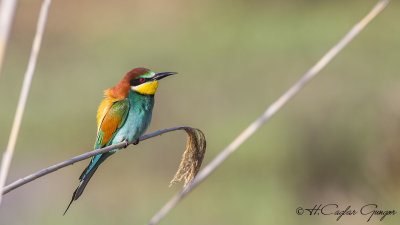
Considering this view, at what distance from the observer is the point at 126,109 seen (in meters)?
2.39

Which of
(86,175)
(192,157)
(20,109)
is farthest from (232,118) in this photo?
(20,109)

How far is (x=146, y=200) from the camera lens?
13.2 feet

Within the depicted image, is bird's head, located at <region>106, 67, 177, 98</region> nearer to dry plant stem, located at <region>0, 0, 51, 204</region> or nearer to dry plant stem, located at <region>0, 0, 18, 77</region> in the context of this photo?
dry plant stem, located at <region>0, 0, 51, 204</region>

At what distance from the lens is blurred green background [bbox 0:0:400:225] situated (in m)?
3.88

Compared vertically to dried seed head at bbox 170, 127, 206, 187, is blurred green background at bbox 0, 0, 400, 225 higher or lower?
lower

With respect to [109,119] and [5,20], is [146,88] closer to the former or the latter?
[109,119]

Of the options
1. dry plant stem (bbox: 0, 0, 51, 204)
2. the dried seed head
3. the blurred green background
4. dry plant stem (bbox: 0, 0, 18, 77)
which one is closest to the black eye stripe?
the dried seed head

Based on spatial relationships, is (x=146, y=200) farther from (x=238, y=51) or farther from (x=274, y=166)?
(x=238, y=51)

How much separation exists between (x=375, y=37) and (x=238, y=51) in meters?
1.29

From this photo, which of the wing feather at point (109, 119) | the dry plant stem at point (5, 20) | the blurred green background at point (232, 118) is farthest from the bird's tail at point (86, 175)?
the blurred green background at point (232, 118)

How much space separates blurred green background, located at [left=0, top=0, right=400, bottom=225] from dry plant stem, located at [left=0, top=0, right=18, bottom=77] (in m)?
2.62

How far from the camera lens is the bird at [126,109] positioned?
2.34 meters

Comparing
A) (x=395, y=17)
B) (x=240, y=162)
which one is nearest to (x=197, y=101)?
(x=240, y=162)

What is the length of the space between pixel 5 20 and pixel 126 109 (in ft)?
4.02
